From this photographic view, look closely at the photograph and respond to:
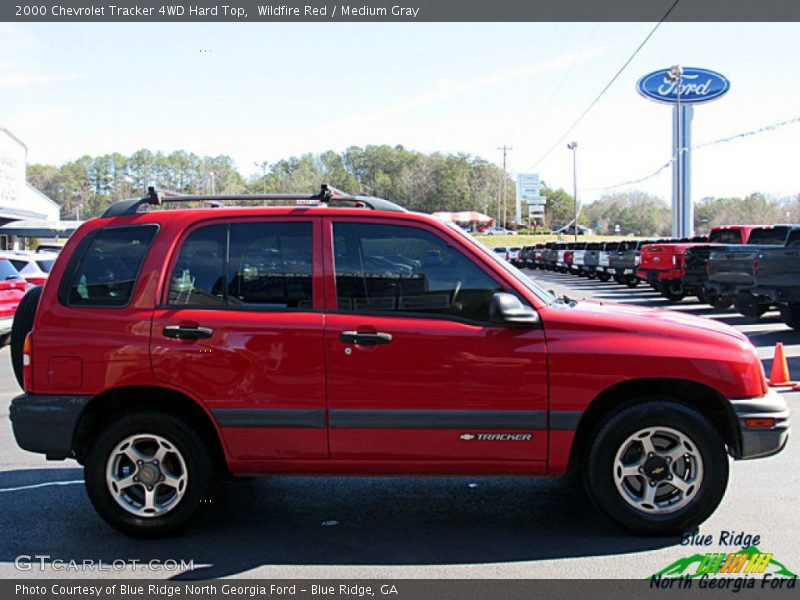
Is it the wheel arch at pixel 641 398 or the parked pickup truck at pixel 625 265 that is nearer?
the wheel arch at pixel 641 398

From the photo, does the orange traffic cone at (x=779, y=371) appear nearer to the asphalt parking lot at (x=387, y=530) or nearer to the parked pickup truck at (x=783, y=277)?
the asphalt parking lot at (x=387, y=530)

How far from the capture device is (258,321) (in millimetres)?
4848

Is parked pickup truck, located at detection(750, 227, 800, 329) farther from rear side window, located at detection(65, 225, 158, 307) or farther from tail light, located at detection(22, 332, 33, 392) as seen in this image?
tail light, located at detection(22, 332, 33, 392)

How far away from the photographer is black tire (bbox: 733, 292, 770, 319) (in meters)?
16.8

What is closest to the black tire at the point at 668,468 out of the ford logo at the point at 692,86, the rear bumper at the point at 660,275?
the rear bumper at the point at 660,275

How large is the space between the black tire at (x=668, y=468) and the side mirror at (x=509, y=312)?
76 cm

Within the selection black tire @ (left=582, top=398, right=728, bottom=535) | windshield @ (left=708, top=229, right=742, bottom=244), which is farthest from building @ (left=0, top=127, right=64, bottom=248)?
black tire @ (left=582, top=398, right=728, bottom=535)

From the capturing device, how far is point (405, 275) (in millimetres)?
4938

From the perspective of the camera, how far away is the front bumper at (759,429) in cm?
479

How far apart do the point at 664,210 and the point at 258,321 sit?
525ft

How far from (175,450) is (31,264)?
14592 millimetres

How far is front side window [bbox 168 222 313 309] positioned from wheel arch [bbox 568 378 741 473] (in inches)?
71.0

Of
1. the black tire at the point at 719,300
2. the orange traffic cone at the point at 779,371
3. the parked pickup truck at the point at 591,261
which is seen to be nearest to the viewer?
the orange traffic cone at the point at 779,371

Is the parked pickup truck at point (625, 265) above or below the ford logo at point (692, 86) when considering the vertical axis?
below
